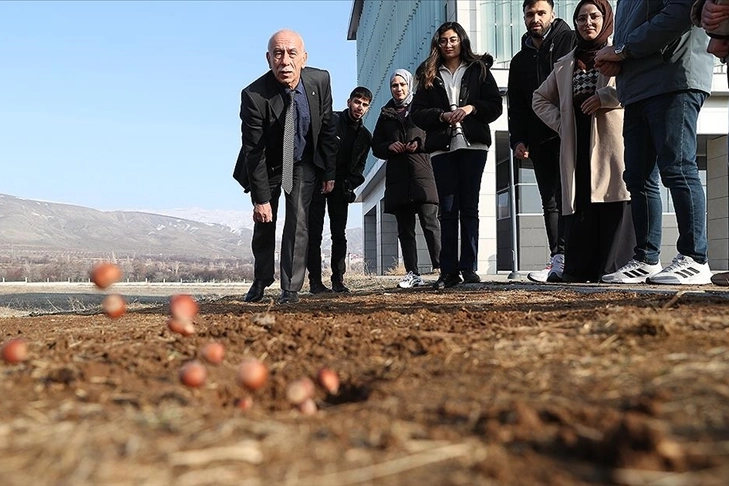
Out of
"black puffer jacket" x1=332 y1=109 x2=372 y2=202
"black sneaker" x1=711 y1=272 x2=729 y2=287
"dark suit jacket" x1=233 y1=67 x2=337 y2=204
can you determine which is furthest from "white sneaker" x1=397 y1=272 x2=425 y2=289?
"black sneaker" x1=711 y1=272 x2=729 y2=287

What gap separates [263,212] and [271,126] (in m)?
0.68

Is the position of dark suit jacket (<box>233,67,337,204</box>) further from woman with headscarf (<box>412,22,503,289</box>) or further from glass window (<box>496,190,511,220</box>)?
glass window (<box>496,190,511,220</box>)

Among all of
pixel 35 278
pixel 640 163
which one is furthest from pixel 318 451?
pixel 35 278

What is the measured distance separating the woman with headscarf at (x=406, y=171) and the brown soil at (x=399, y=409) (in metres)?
4.53

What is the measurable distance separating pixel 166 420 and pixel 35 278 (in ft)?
75.6

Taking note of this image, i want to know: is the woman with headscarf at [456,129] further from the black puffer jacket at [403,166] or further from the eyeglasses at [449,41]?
the black puffer jacket at [403,166]

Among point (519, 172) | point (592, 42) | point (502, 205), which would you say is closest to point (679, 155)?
point (592, 42)

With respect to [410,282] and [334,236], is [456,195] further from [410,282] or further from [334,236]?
[334,236]

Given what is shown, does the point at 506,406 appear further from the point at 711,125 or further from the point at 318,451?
the point at 711,125

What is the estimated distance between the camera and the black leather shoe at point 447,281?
608cm

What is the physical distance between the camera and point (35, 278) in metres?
22.1

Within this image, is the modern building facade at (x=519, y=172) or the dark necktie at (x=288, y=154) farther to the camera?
the modern building facade at (x=519, y=172)

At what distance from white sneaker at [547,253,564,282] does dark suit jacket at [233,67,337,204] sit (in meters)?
2.27

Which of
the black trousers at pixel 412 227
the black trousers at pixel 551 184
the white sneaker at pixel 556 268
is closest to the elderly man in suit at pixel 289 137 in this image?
the black trousers at pixel 412 227
